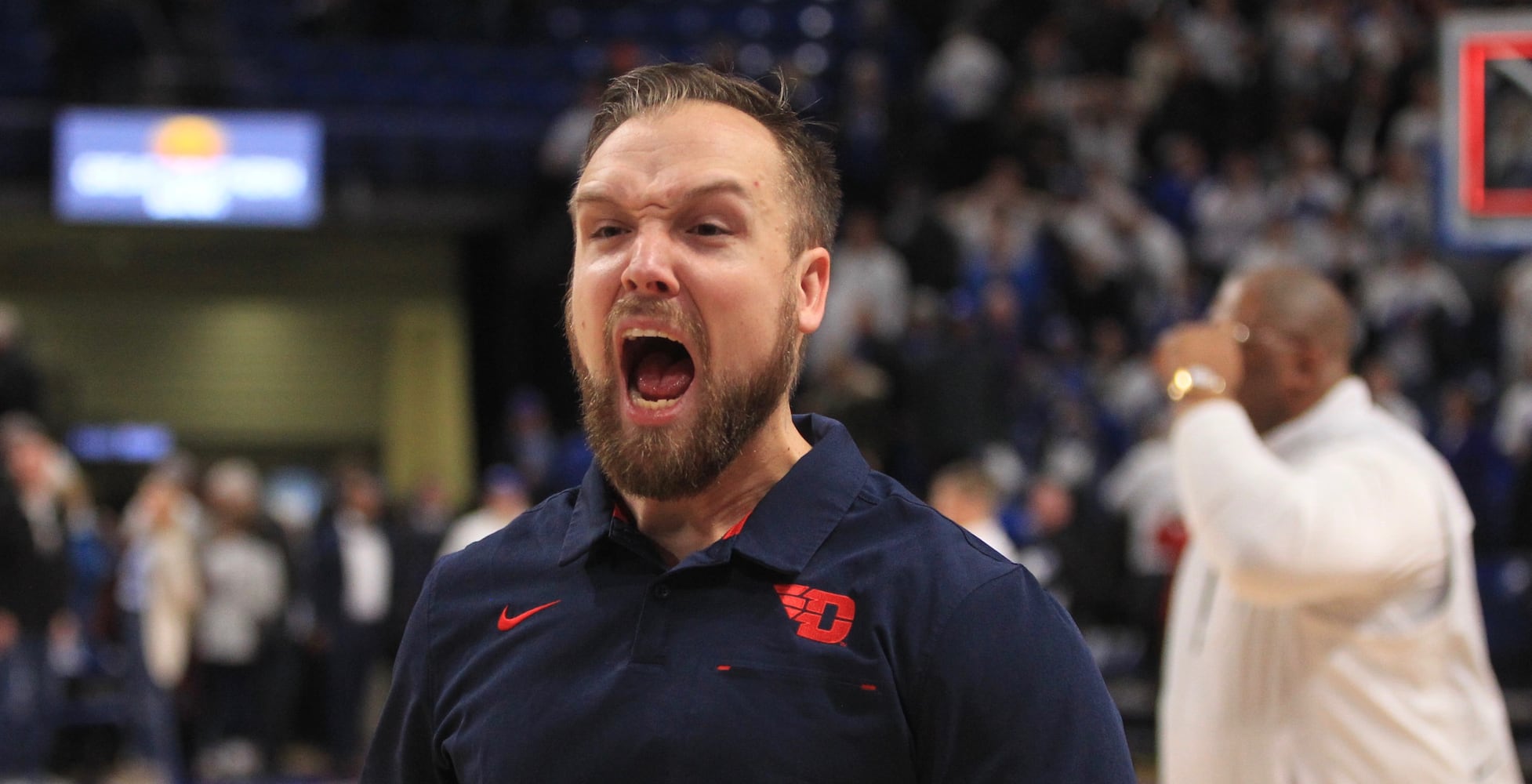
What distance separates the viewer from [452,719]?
6.37ft

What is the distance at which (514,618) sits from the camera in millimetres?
1937

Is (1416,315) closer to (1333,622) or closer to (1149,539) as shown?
(1149,539)

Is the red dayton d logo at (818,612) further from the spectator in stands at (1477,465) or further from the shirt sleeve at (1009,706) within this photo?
the spectator in stands at (1477,465)

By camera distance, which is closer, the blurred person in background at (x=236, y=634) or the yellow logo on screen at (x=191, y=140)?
the blurred person in background at (x=236, y=634)

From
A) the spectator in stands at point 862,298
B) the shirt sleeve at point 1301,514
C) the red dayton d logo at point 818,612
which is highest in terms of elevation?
the red dayton d logo at point 818,612

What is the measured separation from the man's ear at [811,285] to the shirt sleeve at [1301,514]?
4.21 feet

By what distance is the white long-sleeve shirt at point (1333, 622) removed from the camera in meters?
2.99

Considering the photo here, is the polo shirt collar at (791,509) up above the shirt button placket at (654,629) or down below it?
above

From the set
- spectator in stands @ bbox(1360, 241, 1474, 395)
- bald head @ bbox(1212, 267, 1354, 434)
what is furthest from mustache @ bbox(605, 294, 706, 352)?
spectator in stands @ bbox(1360, 241, 1474, 395)

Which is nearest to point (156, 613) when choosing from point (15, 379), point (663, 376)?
point (15, 379)

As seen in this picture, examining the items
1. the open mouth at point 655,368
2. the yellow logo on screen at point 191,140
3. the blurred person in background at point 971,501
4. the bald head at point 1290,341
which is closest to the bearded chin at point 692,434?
the open mouth at point 655,368

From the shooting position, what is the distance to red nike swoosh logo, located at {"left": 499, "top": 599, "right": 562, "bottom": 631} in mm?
1921

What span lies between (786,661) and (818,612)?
0.07 metres

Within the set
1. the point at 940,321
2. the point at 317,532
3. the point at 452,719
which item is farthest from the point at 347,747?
the point at 452,719
